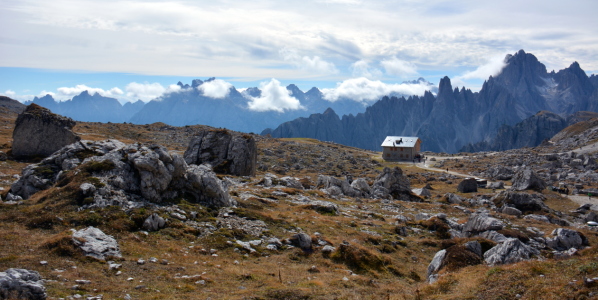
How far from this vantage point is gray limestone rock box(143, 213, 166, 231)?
21.4 m

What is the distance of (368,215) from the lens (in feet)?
124

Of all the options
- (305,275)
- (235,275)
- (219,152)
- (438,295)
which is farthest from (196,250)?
(219,152)

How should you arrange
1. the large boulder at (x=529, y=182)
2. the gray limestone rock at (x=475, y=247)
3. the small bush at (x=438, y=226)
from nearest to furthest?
the gray limestone rock at (x=475, y=247), the small bush at (x=438, y=226), the large boulder at (x=529, y=182)

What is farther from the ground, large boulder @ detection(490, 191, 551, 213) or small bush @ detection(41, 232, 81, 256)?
small bush @ detection(41, 232, 81, 256)

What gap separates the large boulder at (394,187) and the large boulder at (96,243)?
42.1m

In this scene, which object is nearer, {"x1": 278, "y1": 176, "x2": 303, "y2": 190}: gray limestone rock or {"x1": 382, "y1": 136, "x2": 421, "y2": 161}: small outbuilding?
{"x1": 278, "y1": 176, "x2": 303, "y2": 190}: gray limestone rock

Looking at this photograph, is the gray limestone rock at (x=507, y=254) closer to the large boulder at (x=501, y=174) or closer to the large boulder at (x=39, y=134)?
the large boulder at (x=39, y=134)

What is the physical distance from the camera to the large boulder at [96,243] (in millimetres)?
16594

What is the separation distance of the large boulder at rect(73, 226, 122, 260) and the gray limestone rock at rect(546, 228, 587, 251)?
3124 cm

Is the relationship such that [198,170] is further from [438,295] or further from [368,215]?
[438,295]

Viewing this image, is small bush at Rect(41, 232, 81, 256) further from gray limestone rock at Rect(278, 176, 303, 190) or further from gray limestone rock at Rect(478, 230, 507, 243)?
gray limestone rock at Rect(278, 176, 303, 190)

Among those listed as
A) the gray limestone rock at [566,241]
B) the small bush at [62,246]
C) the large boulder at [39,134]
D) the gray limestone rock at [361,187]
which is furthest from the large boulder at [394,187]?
the large boulder at [39,134]

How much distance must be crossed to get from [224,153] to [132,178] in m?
31.6

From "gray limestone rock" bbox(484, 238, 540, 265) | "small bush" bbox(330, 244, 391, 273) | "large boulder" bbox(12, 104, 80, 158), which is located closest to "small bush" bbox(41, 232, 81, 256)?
"small bush" bbox(330, 244, 391, 273)
